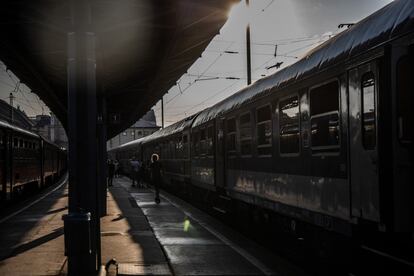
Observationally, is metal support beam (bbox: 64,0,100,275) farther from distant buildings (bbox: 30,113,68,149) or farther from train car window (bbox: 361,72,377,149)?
distant buildings (bbox: 30,113,68,149)

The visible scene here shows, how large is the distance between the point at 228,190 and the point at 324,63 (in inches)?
269

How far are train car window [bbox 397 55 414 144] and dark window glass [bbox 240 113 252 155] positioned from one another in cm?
587

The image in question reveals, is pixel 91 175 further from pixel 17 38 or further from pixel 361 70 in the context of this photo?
pixel 17 38

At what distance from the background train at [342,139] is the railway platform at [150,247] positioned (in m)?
0.88

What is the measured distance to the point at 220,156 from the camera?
1478 centimetres

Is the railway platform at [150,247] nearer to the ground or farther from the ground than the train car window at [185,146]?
nearer to the ground

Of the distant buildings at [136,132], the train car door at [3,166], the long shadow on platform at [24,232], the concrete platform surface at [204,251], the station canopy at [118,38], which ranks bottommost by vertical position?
the concrete platform surface at [204,251]

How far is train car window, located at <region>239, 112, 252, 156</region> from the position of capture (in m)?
11.6

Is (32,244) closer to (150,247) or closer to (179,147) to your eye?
(150,247)

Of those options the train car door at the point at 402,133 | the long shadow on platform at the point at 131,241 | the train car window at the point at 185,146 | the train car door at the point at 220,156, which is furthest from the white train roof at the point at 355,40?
the train car window at the point at 185,146

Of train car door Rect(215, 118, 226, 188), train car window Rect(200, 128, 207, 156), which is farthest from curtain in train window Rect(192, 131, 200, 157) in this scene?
train car door Rect(215, 118, 226, 188)

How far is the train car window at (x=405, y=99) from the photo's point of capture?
18.3ft

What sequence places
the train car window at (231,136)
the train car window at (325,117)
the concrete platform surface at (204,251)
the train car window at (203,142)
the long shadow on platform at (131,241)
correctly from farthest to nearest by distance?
the train car window at (203,142)
the train car window at (231,136)
the long shadow on platform at (131,241)
the concrete platform surface at (204,251)
the train car window at (325,117)

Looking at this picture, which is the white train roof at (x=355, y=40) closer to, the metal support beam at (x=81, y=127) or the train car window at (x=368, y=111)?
the train car window at (x=368, y=111)
